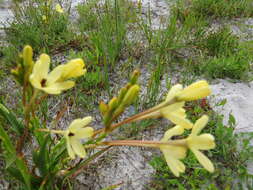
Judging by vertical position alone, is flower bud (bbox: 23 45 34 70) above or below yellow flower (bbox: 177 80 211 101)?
above

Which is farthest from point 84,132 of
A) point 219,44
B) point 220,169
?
point 219,44

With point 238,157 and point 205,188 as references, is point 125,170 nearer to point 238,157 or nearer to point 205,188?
point 205,188

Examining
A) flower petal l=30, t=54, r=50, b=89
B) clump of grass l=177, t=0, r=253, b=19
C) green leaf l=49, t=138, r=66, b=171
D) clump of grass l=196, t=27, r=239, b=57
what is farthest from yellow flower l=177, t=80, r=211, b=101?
clump of grass l=177, t=0, r=253, b=19

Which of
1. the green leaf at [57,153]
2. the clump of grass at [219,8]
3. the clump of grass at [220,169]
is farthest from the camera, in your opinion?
the clump of grass at [219,8]

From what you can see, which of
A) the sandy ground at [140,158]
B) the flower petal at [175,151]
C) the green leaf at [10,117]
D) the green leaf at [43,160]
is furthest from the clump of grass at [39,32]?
the flower petal at [175,151]

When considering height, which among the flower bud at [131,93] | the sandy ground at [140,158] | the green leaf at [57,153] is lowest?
the sandy ground at [140,158]

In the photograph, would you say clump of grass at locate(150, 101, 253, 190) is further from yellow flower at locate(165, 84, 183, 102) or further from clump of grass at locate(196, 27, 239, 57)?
clump of grass at locate(196, 27, 239, 57)

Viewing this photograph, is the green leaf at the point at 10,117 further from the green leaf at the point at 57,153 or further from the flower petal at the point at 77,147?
the flower petal at the point at 77,147
